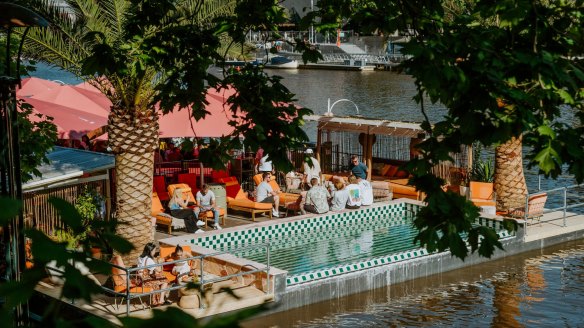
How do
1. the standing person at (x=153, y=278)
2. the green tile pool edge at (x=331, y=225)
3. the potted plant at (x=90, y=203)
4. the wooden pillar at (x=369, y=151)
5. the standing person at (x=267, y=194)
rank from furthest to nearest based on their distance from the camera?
the wooden pillar at (x=369, y=151) → the standing person at (x=267, y=194) → the potted plant at (x=90, y=203) → the green tile pool edge at (x=331, y=225) → the standing person at (x=153, y=278)

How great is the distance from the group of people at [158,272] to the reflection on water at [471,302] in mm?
1233

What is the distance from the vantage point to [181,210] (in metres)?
18.0

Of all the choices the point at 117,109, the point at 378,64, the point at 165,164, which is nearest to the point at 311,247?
the point at 117,109

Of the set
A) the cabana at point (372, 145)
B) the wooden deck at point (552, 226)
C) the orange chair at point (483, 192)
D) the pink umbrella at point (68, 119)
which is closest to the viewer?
the wooden deck at point (552, 226)

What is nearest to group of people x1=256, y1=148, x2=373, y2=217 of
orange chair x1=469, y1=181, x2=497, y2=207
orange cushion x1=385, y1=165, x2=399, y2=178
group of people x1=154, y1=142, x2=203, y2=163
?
orange chair x1=469, y1=181, x2=497, y2=207

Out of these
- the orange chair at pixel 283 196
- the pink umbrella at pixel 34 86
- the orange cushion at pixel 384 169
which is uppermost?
the pink umbrella at pixel 34 86

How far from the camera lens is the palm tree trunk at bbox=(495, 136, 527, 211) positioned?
19.6 meters

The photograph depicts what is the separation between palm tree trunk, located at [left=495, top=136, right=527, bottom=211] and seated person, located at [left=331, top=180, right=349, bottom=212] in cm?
351

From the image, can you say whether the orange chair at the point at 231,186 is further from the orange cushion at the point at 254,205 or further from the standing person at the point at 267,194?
the standing person at the point at 267,194

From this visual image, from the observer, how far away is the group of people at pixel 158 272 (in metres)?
13.1

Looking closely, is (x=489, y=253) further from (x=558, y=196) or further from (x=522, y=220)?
(x=558, y=196)

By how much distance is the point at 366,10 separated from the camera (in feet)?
25.7

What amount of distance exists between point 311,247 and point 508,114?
11508 millimetres

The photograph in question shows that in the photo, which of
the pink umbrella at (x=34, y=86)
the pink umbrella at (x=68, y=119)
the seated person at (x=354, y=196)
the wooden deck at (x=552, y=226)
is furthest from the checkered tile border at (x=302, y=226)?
the pink umbrella at (x=34, y=86)
